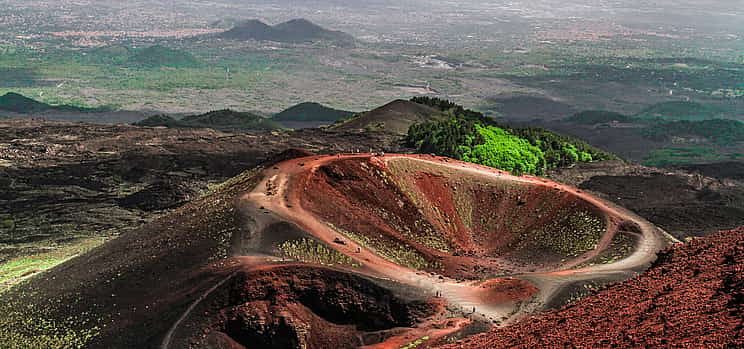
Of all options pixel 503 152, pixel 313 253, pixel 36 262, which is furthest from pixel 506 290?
pixel 503 152

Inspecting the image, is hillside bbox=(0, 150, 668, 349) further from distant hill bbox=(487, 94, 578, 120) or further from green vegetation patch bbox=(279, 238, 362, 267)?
distant hill bbox=(487, 94, 578, 120)

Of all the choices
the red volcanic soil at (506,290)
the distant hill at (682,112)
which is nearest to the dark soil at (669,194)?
the red volcanic soil at (506,290)

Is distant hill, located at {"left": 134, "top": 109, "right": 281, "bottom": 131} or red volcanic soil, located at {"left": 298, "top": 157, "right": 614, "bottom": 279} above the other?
red volcanic soil, located at {"left": 298, "top": 157, "right": 614, "bottom": 279}

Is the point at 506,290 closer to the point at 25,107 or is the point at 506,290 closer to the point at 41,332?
the point at 41,332

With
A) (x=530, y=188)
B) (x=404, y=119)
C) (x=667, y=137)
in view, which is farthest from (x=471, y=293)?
(x=667, y=137)

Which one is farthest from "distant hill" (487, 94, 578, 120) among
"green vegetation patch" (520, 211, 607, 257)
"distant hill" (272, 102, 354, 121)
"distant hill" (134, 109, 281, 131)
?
"green vegetation patch" (520, 211, 607, 257)

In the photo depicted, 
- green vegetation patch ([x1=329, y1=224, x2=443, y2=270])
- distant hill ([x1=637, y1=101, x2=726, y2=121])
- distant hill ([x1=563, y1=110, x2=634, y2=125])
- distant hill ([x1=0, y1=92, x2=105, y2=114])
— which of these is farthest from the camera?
distant hill ([x1=637, y1=101, x2=726, y2=121])

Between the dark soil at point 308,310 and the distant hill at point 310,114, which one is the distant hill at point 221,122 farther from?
the dark soil at point 308,310
